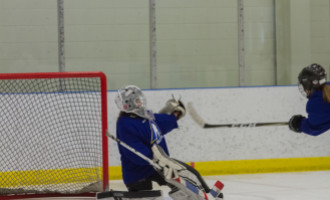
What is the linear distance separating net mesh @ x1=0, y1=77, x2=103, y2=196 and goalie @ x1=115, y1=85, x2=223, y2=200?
1.68 feet

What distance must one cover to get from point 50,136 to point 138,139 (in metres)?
1.77

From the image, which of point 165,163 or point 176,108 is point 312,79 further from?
point 165,163

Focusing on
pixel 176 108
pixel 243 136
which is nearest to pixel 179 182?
pixel 176 108

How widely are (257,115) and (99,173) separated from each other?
2.31m

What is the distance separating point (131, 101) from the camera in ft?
14.7

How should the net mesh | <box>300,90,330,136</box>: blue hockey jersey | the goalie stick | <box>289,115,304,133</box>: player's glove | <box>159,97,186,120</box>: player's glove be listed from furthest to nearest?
the net mesh → <box>159,97,186,120</box>: player's glove → the goalie stick → <box>289,115,304,133</box>: player's glove → <box>300,90,330,136</box>: blue hockey jersey

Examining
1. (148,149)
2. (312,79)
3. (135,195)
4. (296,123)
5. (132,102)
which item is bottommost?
(135,195)

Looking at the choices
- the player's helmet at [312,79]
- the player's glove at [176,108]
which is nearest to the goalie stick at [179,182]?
the player's glove at [176,108]

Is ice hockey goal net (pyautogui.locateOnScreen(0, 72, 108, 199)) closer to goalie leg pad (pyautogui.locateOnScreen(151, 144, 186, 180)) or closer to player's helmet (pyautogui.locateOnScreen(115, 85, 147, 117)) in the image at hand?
player's helmet (pyautogui.locateOnScreen(115, 85, 147, 117))

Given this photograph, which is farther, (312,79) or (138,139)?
(138,139)

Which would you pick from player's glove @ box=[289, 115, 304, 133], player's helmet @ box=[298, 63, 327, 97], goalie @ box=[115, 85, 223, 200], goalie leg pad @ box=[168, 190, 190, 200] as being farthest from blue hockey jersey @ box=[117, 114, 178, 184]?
player's helmet @ box=[298, 63, 327, 97]

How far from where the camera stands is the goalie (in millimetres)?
4359

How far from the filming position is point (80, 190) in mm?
4938

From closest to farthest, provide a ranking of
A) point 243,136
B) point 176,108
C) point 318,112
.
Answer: point 318,112
point 176,108
point 243,136
